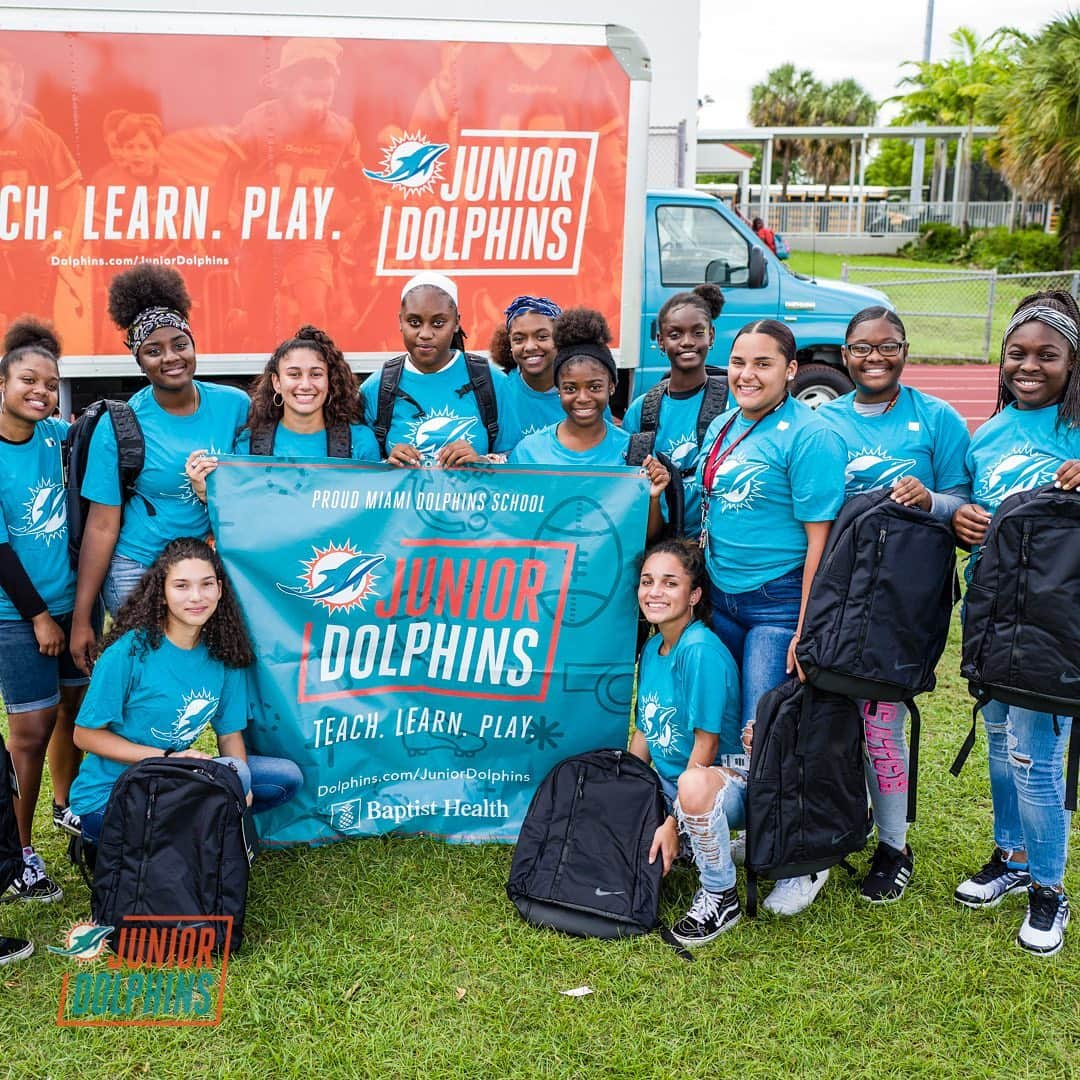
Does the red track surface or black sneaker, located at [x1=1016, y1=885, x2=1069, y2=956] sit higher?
the red track surface

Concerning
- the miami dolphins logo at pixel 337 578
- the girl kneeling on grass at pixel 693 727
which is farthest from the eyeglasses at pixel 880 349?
the miami dolphins logo at pixel 337 578

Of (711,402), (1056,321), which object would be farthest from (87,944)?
(1056,321)

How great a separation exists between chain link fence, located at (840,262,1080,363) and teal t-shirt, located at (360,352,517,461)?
12.6 metres

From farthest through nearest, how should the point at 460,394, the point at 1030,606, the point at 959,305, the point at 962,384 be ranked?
the point at 959,305 < the point at 962,384 < the point at 460,394 < the point at 1030,606

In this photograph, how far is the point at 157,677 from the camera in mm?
3471

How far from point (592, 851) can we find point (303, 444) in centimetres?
178

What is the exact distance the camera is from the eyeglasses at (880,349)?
3.51 meters

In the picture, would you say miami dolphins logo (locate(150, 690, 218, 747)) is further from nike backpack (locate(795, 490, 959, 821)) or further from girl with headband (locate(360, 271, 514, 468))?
nike backpack (locate(795, 490, 959, 821))

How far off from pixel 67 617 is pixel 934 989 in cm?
315

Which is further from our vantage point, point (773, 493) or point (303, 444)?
point (303, 444)

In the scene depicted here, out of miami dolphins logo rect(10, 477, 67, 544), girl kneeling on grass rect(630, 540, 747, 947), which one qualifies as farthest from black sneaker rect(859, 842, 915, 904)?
miami dolphins logo rect(10, 477, 67, 544)

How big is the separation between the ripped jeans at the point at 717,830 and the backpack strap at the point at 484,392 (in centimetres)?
161

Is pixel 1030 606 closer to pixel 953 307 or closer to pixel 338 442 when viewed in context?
pixel 338 442

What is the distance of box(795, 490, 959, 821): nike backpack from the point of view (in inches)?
128
